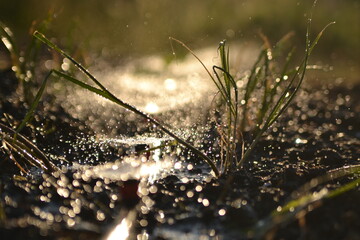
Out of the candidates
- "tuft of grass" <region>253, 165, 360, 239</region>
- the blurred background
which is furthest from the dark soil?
the blurred background

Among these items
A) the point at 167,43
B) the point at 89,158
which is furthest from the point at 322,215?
the point at 167,43

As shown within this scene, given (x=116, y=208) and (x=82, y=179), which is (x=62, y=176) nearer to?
(x=82, y=179)

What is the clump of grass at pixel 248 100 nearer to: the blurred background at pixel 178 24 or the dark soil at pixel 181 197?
the dark soil at pixel 181 197

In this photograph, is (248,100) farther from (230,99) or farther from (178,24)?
(178,24)

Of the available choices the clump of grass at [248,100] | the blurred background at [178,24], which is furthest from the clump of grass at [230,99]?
the blurred background at [178,24]

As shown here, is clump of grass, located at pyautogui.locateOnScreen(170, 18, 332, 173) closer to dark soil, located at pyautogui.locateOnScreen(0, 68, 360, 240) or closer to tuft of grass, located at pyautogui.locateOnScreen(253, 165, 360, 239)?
dark soil, located at pyautogui.locateOnScreen(0, 68, 360, 240)

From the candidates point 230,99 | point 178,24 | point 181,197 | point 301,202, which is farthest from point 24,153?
point 178,24
